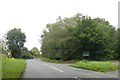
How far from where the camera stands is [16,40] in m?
140

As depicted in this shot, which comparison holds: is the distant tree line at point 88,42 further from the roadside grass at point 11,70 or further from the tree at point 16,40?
the tree at point 16,40

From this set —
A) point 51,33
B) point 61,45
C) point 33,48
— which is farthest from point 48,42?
point 33,48

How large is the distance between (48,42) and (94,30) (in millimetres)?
17439

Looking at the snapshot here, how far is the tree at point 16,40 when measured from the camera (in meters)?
129

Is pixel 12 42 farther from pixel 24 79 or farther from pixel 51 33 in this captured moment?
pixel 24 79

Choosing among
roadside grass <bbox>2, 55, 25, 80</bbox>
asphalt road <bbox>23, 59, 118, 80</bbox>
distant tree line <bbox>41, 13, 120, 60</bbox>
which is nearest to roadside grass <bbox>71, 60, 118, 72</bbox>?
asphalt road <bbox>23, 59, 118, 80</bbox>

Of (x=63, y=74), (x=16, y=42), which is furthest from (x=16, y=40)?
(x=63, y=74)

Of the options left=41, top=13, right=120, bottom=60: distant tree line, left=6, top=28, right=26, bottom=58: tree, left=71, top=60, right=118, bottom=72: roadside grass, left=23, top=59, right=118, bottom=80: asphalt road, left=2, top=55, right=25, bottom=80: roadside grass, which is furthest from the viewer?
left=6, top=28, right=26, bottom=58: tree

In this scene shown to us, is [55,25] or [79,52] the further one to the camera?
[55,25]

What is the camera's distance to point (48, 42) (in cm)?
7694

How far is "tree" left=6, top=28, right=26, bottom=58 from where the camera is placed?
5079 inches

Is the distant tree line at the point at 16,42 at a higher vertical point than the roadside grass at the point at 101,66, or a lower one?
higher

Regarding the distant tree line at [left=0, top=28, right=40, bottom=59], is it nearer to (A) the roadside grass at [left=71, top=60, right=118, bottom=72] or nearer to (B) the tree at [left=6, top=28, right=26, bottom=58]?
(B) the tree at [left=6, top=28, right=26, bottom=58]

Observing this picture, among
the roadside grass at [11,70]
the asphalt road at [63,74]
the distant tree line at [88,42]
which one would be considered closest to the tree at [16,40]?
the distant tree line at [88,42]
